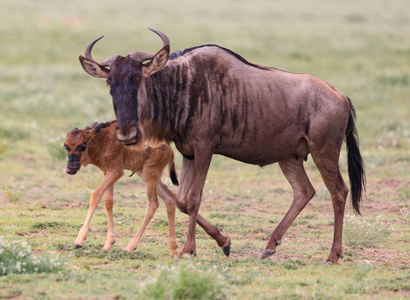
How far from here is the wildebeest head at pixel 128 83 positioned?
22.4ft

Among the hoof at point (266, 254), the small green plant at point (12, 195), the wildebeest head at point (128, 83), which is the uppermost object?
the wildebeest head at point (128, 83)

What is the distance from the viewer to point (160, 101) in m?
7.25

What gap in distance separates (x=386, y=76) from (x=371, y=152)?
10286 mm

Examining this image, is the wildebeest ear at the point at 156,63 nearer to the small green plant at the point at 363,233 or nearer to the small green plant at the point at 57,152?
the small green plant at the point at 363,233

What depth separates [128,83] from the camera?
22.5 ft

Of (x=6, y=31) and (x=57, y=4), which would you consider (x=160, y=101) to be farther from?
(x=57, y=4)

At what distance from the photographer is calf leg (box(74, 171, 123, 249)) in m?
7.47

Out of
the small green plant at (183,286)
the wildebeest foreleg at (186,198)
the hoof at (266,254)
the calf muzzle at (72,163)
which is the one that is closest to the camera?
the small green plant at (183,286)

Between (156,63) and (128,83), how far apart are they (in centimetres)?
37

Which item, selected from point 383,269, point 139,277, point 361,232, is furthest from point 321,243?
point 139,277

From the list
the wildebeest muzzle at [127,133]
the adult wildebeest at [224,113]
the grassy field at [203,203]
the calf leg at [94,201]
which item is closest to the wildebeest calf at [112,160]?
the calf leg at [94,201]

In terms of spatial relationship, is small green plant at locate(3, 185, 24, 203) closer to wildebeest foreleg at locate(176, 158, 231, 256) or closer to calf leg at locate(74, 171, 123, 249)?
calf leg at locate(74, 171, 123, 249)

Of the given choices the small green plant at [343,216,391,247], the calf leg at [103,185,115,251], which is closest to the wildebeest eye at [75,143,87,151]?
the calf leg at [103,185,115,251]

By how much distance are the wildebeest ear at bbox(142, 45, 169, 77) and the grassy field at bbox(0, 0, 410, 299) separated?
1.95m
